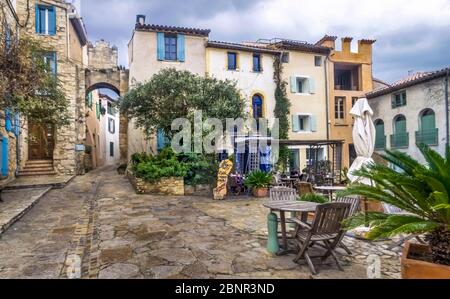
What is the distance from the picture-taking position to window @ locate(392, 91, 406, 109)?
65.2 feet

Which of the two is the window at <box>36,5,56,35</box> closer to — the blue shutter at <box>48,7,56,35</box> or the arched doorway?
the blue shutter at <box>48,7,56,35</box>

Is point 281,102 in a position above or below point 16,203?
above

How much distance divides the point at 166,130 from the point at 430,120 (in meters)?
16.0

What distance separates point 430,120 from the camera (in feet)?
59.7

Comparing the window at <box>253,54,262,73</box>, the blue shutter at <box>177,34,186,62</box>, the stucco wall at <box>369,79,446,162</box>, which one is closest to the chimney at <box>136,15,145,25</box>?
the blue shutter at <box>177,34,186,62</box>

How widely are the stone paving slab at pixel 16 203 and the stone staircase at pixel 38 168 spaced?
13.7ft

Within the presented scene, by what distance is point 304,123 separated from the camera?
70.4ft

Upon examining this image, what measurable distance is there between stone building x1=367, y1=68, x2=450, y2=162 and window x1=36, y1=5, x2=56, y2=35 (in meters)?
18.9

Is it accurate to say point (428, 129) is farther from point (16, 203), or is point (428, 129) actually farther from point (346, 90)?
point (16, 203)

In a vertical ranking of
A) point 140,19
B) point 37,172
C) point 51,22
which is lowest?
point 37,172

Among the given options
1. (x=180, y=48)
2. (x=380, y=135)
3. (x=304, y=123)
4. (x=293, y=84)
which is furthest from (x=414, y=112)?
(x=180, y=48)

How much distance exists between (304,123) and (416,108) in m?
6.96

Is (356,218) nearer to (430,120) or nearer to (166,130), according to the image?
(166,130)
